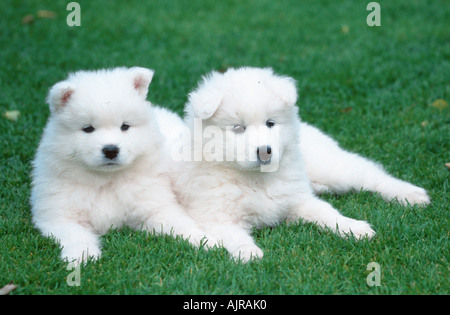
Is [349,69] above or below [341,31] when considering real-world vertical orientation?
below

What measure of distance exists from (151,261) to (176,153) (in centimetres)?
100

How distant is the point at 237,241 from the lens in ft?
12.4

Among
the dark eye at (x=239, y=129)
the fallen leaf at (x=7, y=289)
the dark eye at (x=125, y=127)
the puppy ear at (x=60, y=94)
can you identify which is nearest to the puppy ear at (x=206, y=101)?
the dark eye at (x=239, y=129)

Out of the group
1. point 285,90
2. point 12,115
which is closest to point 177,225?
point 285,90

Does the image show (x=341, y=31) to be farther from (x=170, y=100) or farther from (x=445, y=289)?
(x=445, y=289)

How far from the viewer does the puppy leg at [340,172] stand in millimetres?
4742

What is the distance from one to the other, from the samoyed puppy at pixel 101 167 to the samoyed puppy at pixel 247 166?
0.21 metres

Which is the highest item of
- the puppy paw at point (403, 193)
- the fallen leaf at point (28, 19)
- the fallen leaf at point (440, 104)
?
the fallen leaf at point (28, 19)

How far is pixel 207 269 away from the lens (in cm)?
349

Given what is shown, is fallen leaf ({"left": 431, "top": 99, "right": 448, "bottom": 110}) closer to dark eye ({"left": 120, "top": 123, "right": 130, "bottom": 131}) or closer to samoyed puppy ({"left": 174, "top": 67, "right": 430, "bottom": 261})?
samoyed puppy ({"left": 174, "top": 67, "right": 430, "bottom": 261})

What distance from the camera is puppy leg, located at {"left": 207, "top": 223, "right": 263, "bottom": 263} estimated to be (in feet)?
12.0

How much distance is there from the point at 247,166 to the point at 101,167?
3.33 feet

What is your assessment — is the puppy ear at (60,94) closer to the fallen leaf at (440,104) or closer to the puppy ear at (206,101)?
the puppy ear at (206,101)

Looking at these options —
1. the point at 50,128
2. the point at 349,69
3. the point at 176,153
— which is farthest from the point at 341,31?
the point at 50,128
